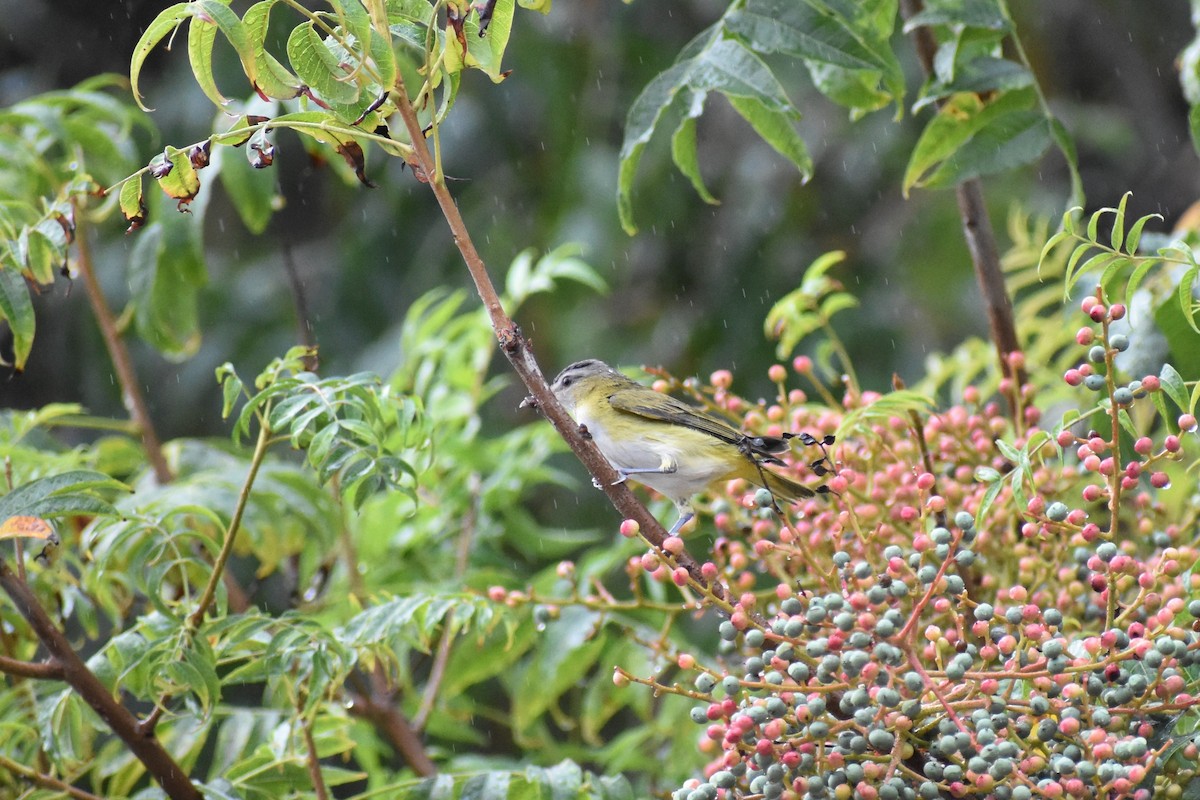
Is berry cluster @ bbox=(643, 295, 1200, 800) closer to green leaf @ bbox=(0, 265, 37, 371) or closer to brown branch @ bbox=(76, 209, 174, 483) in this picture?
green leaf @ bbox=(0, 265, 37, 371)

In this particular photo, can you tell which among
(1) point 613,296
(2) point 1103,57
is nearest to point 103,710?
(1) point 613,296

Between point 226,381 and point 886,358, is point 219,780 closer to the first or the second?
point 226,381

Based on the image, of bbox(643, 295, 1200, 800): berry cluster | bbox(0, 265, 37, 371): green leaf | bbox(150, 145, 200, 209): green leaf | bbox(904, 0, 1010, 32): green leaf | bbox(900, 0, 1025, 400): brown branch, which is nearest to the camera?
bbox(643, 295, 1200, 800): berry cluster

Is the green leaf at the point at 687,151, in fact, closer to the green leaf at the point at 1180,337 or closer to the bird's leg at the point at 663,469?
the bird's leg at the point at 663,469

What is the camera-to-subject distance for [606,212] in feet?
18.7

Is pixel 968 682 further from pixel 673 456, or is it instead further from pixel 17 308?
pixel 17 308

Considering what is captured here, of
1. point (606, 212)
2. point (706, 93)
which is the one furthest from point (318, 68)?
point (606, 212)

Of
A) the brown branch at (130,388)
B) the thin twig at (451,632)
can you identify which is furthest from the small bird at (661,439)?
the brown branch at (130,388)

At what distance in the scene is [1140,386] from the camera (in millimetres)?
1613

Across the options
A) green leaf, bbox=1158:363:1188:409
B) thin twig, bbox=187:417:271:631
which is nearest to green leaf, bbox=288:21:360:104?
thin twig, bbox=187:417:271:631

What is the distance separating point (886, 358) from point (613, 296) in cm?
177

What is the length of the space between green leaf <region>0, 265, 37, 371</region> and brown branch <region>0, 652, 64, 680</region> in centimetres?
36

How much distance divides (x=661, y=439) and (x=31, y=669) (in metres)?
1.39

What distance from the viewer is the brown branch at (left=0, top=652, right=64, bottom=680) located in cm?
191
